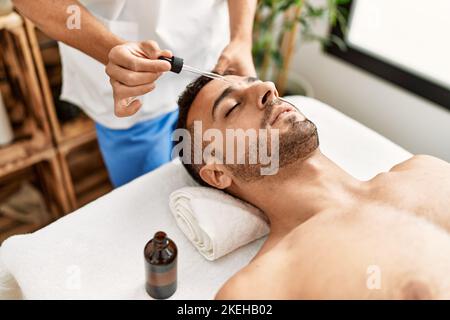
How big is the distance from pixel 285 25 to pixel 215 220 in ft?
4.08

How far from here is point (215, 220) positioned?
130 centimetres

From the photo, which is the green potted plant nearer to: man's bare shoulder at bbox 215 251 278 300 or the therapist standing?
the therapist standing

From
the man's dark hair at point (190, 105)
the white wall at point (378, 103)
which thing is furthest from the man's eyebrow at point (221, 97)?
the white wall at point (378, 103)

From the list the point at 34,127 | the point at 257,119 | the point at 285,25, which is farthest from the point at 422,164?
the point at 34,127

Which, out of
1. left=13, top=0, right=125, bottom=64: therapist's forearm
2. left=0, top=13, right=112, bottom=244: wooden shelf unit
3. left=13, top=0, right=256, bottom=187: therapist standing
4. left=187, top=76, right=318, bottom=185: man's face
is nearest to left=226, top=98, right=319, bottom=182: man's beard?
left=187, top=76, right=318, bottom=185: man's face

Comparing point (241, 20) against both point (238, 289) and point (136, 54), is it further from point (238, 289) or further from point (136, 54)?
point (238, 289)

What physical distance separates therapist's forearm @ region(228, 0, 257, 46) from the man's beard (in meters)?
0.33

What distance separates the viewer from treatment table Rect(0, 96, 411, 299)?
1.20 meters

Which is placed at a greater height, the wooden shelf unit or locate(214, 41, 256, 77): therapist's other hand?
locate(214, 41, 256, 77): therapist's other hand

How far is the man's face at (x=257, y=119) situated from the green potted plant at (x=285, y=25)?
835 millimetres

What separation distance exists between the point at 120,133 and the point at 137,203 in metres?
0.36

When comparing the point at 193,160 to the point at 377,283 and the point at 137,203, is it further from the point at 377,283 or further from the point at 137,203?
the point at 377,283

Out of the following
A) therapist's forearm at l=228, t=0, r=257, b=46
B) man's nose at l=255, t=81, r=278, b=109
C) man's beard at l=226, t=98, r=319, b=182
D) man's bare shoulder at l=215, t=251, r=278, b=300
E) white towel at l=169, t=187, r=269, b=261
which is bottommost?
white towel at l=169, t=187, r=269, b=261

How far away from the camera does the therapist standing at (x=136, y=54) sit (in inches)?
46.3
